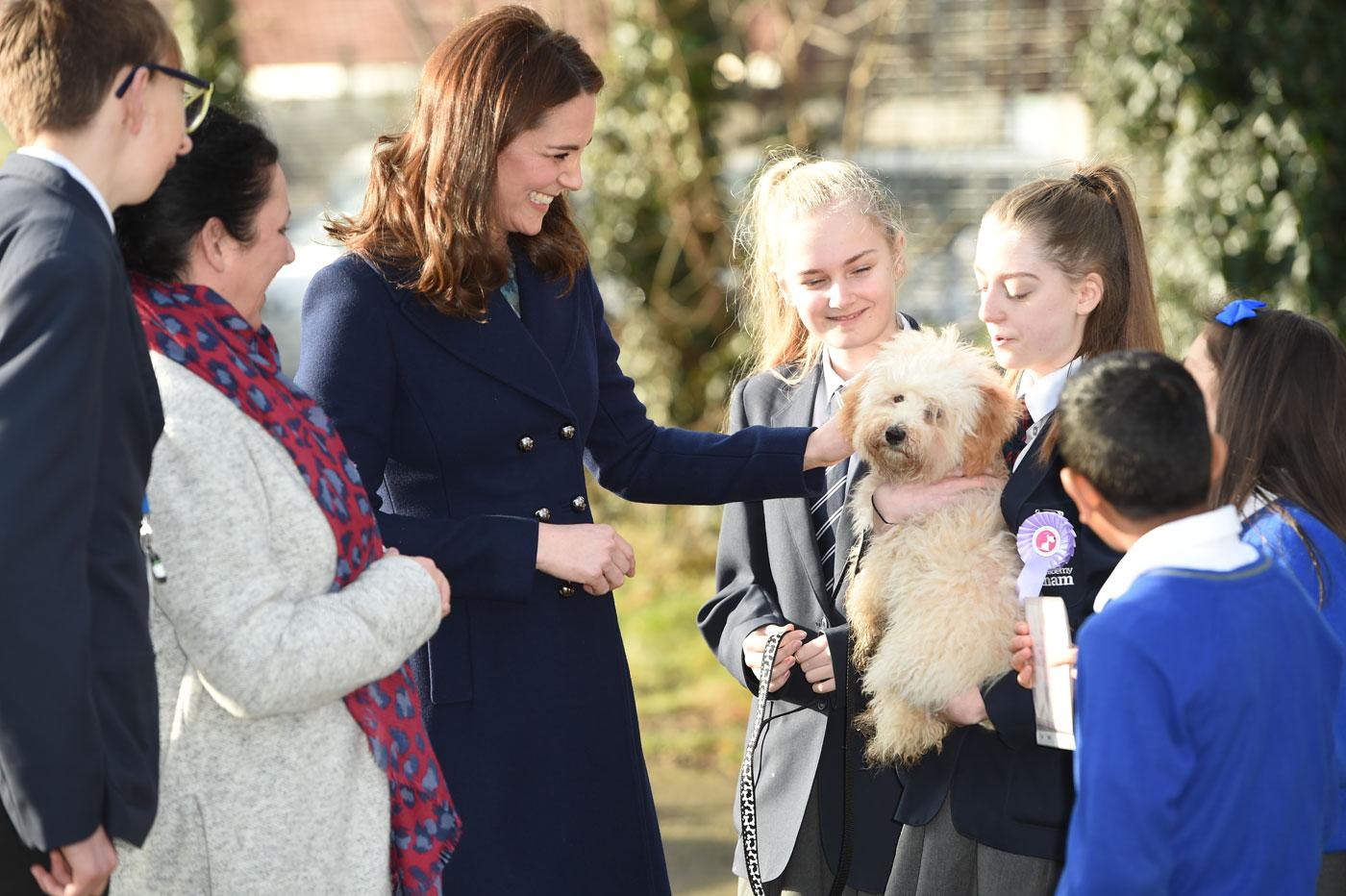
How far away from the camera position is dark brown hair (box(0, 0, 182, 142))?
1.97 m

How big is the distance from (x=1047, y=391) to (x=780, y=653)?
31.4 inches

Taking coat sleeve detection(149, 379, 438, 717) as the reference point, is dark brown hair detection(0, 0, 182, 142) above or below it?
above

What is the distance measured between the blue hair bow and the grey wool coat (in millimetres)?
1705

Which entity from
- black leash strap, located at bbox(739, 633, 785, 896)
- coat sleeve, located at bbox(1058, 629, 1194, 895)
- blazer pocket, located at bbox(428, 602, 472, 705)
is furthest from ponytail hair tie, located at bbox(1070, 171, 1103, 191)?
blazer pocket, located at bbox(428, 602, 472, 705)

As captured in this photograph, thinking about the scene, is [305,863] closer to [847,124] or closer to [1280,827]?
[1280,827]

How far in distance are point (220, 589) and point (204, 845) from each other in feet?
1.39

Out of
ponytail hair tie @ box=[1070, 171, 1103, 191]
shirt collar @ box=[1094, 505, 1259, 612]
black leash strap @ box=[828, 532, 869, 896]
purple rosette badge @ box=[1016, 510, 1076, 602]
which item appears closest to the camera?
shirt collar @ box=[1094, 505, 1259, 612]

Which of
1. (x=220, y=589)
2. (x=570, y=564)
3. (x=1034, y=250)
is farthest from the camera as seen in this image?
(x=1034, y=250)

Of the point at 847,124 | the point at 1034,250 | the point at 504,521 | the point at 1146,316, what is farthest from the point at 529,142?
the point at 847,124

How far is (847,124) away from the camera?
26.0 ft

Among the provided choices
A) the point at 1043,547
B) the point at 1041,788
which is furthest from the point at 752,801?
the point at 1043,547

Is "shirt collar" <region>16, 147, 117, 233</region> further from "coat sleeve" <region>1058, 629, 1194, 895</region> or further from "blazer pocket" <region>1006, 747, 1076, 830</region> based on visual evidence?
"blazer pocket" <region>1006, 747, 1076, 830</region>

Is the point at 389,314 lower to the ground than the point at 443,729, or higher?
higher

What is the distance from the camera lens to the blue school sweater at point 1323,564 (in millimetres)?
2590
